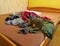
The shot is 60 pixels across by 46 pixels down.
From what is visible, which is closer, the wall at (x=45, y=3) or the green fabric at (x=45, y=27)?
the green fabric at (x=45, y=27)

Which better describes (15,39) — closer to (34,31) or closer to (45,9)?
(34,31)

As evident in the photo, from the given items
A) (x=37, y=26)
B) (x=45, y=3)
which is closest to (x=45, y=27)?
(x=37, y=26)

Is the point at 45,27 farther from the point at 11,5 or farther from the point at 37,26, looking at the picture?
the point at 11,5

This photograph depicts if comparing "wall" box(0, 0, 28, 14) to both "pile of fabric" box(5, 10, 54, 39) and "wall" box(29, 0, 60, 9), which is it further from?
"pile of fabric" box(5, 10, 54, 39)

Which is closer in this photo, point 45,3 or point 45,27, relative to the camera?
point 45,27

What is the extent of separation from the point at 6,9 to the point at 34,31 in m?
1.19

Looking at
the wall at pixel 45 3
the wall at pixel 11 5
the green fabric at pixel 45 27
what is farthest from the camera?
the wall at pixel 45 3

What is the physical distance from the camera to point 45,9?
2.87 metres

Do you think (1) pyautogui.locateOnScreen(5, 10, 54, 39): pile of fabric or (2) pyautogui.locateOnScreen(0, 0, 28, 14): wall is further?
(2) pyautogui.locateOnScreen(0, 0, 28, 14): wall

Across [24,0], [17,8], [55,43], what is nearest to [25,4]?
[24,0]

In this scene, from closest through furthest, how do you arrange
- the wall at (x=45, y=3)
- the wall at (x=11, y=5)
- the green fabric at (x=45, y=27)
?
the green fabric at (x=45, y=27) < the wall at (x=11, y=5) < the wall at (x=45, y=3)

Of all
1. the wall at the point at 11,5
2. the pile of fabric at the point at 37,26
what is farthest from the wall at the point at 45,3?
the pile of fabric at the point at 37,26

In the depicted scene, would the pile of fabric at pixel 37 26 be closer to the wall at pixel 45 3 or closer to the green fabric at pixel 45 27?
the green fabric at pixel 45 27

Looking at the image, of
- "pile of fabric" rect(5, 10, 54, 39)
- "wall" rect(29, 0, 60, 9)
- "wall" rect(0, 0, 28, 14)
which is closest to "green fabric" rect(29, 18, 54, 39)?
"pile of fabric" rect(5, 10, 54, 39)
